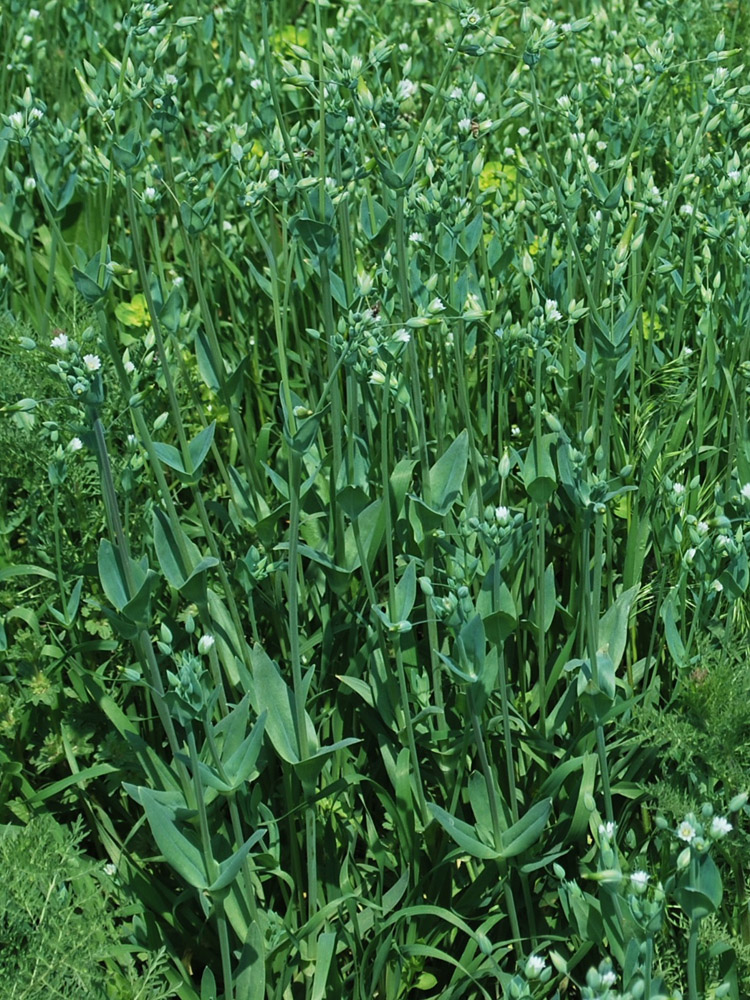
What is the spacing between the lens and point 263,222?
350cm

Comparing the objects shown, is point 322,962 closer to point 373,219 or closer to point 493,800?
point 493,800

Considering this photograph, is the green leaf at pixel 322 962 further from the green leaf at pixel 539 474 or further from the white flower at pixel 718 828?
the green leaf at pixel 539 474

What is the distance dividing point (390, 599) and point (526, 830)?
48 cm

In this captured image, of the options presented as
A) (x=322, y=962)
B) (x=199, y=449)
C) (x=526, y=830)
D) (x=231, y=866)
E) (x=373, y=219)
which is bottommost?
(x=322, y=962)

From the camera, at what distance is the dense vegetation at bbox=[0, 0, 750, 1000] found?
1943 mm

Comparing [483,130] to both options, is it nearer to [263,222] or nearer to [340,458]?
[340,458]

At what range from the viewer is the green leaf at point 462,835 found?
1949 millimetres

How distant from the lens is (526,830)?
1.97m

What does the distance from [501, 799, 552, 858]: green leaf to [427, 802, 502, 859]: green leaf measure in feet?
0.09

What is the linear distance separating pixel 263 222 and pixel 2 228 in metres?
0.78

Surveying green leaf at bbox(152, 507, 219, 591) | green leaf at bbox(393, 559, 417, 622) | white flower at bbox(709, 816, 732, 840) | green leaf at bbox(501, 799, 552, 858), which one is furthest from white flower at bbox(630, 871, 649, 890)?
green leaf at bbox(152, 507, 219, 591)

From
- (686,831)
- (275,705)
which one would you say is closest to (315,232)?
(275,705)

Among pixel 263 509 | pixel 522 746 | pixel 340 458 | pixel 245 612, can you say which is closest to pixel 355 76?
pixel 340 458

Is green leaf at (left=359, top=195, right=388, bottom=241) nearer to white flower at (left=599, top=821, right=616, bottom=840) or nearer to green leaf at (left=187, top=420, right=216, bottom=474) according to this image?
green leaf at (left=187, top=420, right=216, bottom=474)
